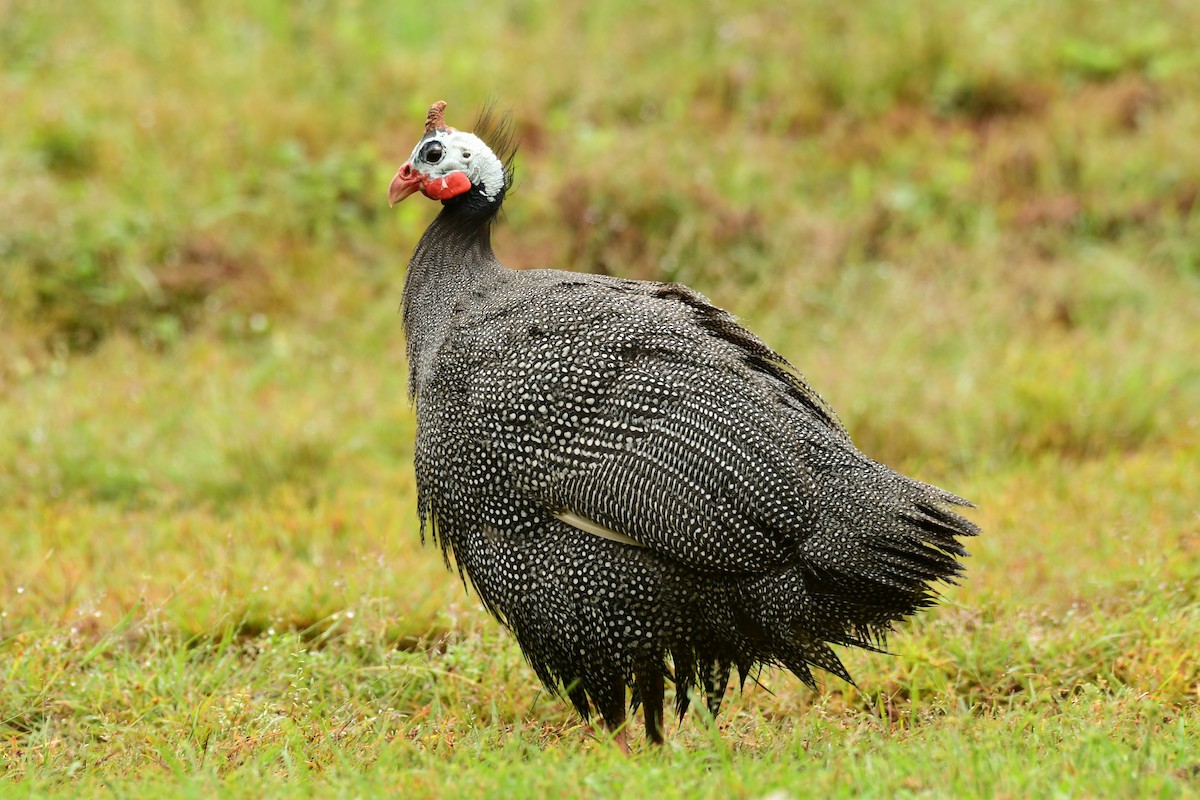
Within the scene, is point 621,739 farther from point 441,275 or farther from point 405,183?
point 405,183

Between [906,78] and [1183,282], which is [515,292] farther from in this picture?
[906,78]

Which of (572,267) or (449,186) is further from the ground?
(449,186)

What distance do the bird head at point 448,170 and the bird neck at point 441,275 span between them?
0.22 feet

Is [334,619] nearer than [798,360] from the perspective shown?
Yes

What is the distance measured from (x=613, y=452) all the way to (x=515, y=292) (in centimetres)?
62

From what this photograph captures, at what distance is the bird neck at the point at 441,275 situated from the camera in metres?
3.72

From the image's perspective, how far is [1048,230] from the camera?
7.41 metres

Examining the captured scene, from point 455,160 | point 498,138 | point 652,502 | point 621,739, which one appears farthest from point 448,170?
point 621,739

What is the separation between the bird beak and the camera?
382cm

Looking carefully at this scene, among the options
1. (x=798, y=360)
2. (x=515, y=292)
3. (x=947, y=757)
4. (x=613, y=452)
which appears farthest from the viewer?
(x=798, y=360)

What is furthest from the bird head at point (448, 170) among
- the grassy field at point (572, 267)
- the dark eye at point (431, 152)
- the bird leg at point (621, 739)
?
the bird leg at point (621, 739)

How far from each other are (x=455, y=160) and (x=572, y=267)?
11.0 feet

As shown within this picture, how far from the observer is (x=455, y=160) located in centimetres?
382

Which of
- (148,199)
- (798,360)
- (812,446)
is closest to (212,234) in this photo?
(148,199)
